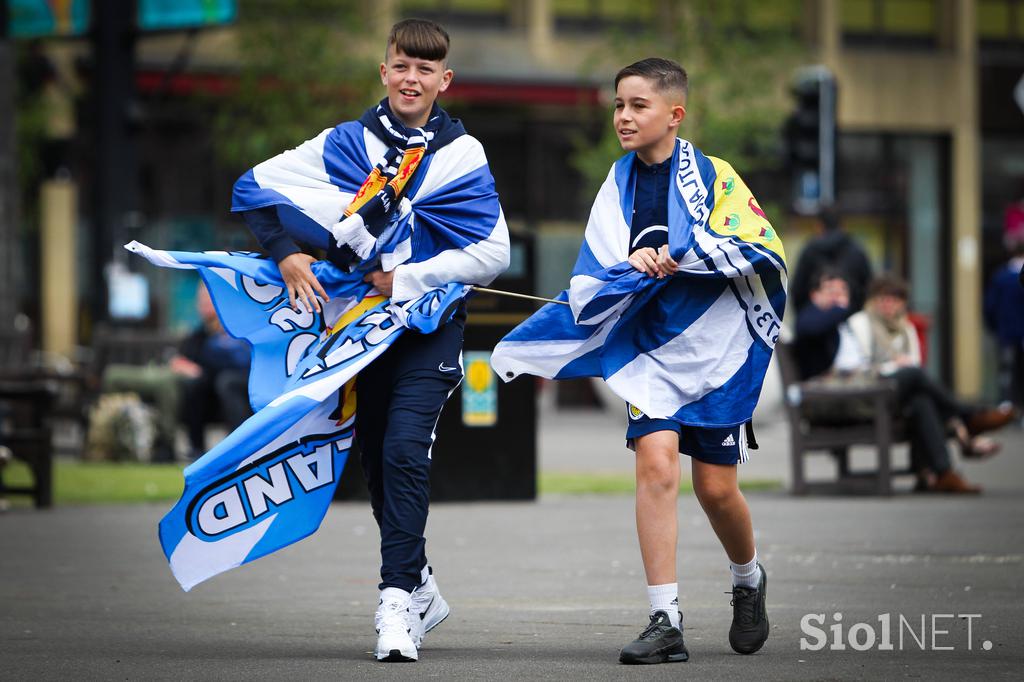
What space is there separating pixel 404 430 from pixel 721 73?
19.5 metres

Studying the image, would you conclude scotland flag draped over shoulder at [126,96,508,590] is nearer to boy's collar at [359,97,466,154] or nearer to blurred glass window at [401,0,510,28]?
boy's collar at [359,97,466,154]

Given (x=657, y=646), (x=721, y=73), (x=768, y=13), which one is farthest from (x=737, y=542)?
(x=768, y=13)

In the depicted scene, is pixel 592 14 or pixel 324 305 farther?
pixel 592 14

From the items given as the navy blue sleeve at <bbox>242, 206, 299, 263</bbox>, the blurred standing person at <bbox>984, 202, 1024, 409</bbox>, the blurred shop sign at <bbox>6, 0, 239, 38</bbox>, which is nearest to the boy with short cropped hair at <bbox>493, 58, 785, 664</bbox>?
the navy blue sleeve at <bbox>242, 206, 299, 263</bbox>

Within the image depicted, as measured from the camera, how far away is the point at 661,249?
19.2 feet

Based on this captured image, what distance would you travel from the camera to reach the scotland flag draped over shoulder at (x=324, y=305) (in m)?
5.94

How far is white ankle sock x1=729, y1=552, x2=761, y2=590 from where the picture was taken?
→ 238 inches

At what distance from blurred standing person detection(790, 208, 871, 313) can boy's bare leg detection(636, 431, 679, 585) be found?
26.8 ft

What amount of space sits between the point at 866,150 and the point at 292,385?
27.3 m

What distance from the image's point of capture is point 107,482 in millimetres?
13320

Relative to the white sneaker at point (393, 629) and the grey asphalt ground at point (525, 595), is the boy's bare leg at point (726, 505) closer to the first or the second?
the grey asphalt ground at point (525, 595)

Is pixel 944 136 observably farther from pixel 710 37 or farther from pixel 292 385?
pixel 292 385

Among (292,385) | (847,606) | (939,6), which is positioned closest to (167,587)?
(292,385)

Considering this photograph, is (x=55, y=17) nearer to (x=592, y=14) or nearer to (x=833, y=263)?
(x=833, y=263)
